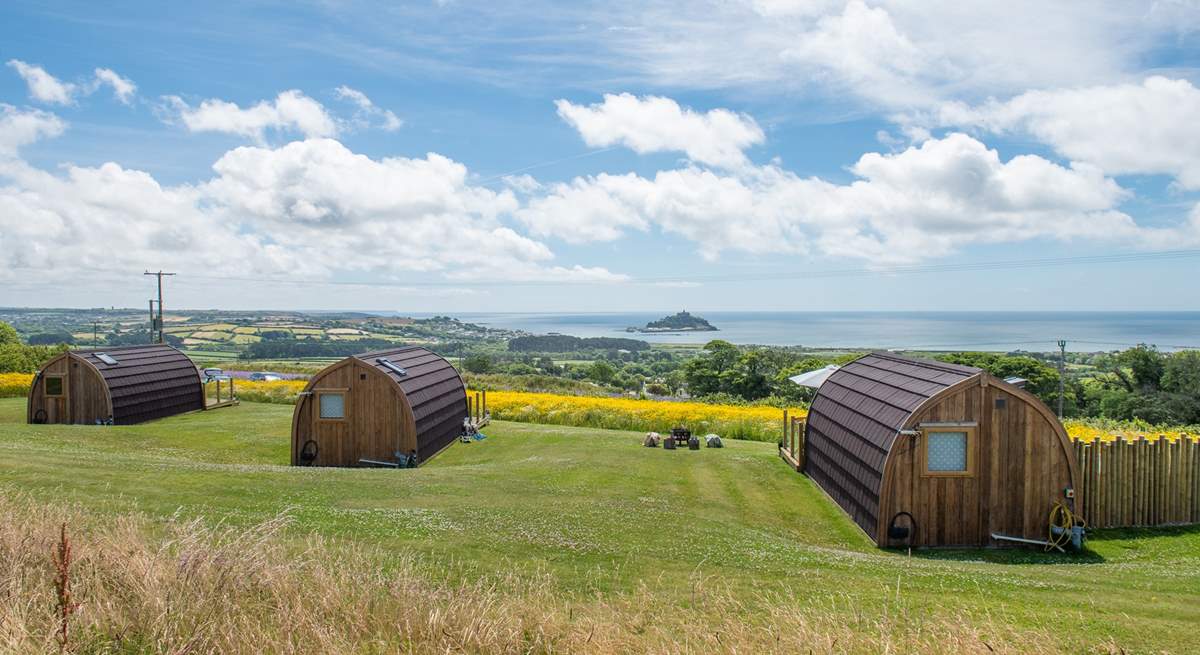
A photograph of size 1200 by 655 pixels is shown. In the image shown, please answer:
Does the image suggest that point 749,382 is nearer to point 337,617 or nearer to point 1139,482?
point 1139,482

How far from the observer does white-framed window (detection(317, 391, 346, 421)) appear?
21812 millimetres

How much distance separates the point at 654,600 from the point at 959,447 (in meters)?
8.85

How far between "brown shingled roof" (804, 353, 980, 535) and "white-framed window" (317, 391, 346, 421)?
1397 cm

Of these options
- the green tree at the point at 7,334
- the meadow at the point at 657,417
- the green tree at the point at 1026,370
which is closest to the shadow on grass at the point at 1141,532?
the meadow at the point at 657,417

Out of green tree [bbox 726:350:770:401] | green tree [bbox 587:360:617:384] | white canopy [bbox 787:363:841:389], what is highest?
white canopy [bbox 787:363:841:389]

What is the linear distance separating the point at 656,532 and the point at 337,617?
6294 mm

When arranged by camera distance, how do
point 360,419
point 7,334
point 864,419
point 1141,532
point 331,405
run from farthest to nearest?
1. point 7,334
2. point 331,405
3. point 360,419
4. point 864,419
5. point 1141,532

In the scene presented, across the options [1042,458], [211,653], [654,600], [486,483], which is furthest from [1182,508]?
[211,653]

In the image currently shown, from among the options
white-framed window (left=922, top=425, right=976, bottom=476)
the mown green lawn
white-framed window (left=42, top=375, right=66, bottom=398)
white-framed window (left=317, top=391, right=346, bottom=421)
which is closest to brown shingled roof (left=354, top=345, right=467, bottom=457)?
white-framed window (left=317, top=391, right=346, bottom=421)

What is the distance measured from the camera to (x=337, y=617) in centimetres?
641

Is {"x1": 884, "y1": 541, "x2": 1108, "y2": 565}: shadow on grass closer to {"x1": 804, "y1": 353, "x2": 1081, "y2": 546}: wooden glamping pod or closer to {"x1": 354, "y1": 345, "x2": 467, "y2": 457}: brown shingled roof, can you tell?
{"x1": 804, "y1": 353, "x2": 1081, "y2": 546}: wooden glamping pod

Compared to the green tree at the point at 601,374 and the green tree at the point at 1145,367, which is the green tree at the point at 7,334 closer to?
the green tree at the point at 601,374

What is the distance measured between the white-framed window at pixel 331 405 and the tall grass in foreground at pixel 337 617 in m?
14.2

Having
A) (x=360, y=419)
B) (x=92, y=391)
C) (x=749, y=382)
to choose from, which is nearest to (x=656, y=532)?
(x=360, y=419)
